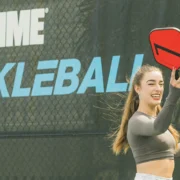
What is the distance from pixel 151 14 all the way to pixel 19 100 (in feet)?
4.28

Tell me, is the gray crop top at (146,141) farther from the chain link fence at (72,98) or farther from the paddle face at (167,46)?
the chain link fence at (72,98)

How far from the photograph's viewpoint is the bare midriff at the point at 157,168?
398 cm

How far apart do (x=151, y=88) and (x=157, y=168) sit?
1.45ft

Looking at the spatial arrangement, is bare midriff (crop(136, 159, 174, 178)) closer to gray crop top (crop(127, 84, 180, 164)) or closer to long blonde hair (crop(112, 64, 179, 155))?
gray crop top (crop(127, 84, 180, 164))

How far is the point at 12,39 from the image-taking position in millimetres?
6016

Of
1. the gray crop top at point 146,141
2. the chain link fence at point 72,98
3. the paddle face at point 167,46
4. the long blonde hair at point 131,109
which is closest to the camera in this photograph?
the paddle face at point 167,46

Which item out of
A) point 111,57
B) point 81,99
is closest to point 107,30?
point 111,57

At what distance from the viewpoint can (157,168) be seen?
3.99m

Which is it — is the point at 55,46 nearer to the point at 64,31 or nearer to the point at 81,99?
the point at 64,31

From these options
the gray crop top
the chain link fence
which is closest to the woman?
the gray crop top

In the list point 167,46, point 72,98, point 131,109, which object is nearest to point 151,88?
point 131,109

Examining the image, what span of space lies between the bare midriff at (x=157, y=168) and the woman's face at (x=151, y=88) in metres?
0.32

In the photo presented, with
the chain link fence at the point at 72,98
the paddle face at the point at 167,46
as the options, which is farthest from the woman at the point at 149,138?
the chain link fence at the point at 72,98

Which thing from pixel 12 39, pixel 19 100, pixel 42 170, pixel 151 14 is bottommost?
pixel 42 170
